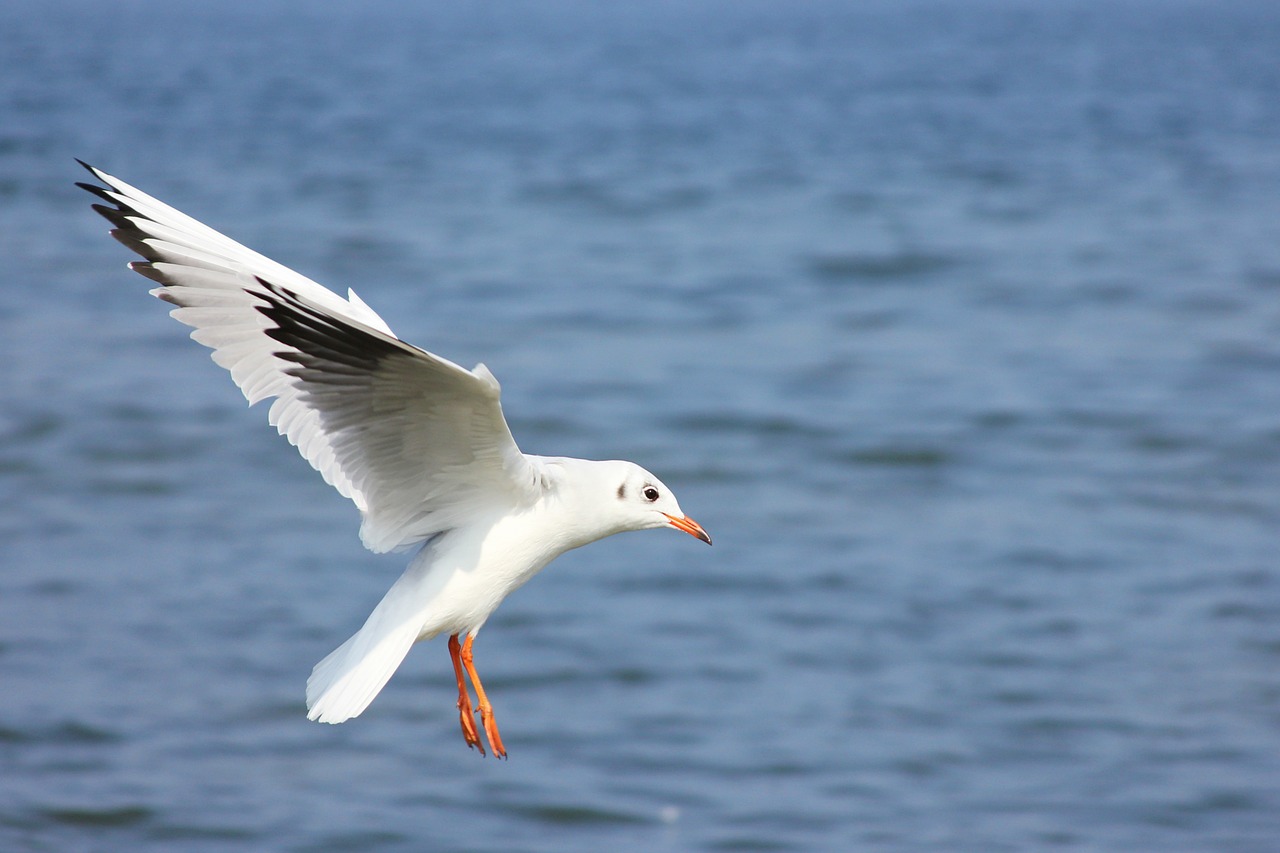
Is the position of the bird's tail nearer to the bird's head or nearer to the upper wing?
the upper wing

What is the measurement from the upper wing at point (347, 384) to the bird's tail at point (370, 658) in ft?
0.61

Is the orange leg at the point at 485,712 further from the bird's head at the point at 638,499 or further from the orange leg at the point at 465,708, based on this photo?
the bird's head at the point at 638,499

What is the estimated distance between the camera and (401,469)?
4.25 metres

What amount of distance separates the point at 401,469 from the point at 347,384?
33 centimetres

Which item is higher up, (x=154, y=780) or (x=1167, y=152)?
(x=1167, y=152)

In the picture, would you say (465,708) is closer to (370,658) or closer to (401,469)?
(370,658)

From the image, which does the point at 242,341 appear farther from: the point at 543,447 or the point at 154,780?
the point at 543,447

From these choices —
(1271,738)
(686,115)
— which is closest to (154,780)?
(1271,738)

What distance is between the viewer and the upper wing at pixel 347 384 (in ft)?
12.6

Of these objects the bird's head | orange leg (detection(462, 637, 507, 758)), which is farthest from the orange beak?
orange leg (detection(462, 637, 507, 758))

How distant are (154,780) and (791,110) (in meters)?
33.4

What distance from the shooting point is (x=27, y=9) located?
113 m

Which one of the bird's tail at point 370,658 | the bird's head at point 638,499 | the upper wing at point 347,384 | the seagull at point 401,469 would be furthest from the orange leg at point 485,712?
the bird's head at point 638,499

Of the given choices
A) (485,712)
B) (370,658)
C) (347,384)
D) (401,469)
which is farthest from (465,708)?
(347,384)
